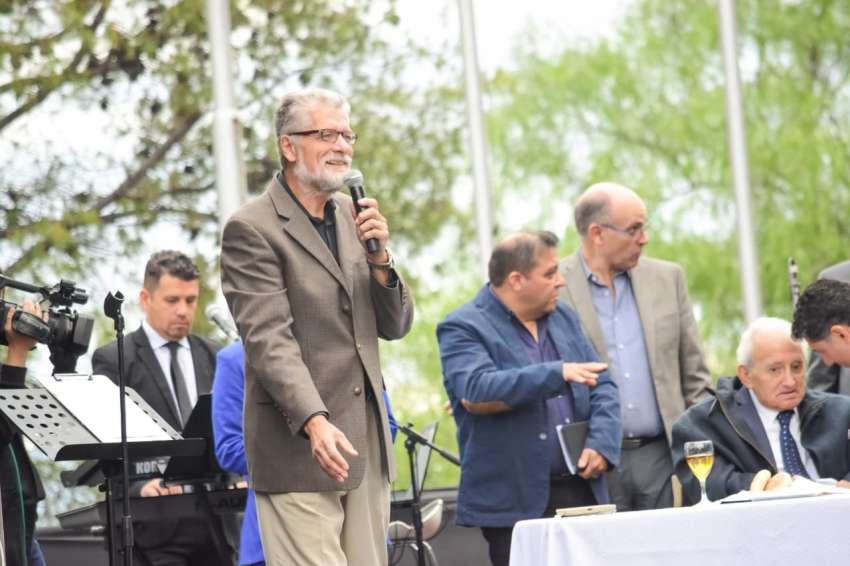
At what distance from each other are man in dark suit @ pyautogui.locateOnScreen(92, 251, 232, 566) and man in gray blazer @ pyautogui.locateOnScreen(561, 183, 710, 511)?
1.38m

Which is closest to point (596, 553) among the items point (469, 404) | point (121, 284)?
point (469, 404)

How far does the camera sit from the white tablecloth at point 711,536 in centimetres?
329

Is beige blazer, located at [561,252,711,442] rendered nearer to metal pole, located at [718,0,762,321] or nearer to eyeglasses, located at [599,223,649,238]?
eyeglasses, located at [599,223,649,238]

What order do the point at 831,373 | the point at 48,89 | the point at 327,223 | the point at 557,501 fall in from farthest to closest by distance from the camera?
the point at 48,89 < the point at 831,373 < the point at 557,501 < the point at 327,223

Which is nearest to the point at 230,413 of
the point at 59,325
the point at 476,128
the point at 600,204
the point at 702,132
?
the point at 59,325

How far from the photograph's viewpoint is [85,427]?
391cm

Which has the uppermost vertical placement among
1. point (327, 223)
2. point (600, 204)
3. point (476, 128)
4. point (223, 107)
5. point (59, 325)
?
point (223, 107)

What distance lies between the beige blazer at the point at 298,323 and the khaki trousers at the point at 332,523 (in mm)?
32

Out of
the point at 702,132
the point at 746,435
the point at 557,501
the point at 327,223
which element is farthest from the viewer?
the point at 702,132

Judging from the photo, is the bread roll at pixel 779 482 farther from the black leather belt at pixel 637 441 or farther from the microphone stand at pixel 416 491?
the microphone stand at pixel 416 491

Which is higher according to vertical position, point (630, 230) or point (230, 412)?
point (630, 230)

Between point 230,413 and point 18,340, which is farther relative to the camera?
point 230,413

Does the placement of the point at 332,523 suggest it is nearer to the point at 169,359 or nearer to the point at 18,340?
the point at 18,340

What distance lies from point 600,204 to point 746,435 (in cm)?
115
